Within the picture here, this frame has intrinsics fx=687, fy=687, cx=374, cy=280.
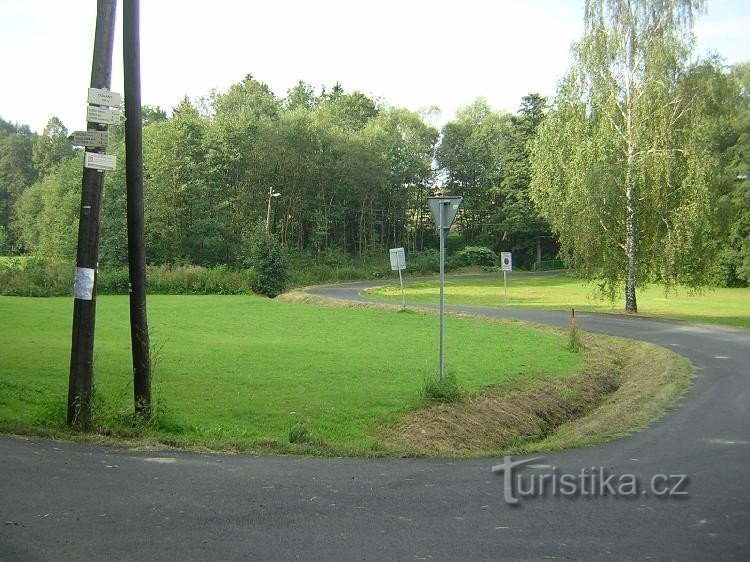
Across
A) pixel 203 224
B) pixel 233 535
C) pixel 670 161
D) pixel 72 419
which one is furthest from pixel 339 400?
pixel 203 224

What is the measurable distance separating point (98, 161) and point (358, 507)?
5.66 m

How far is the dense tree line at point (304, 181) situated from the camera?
64.0m

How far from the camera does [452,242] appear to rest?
96250 mm

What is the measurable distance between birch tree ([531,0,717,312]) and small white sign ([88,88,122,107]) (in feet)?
88.8

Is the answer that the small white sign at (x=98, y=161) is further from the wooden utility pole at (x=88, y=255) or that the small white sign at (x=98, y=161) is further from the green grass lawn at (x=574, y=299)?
the green grass lawn at (x=574, y=299)

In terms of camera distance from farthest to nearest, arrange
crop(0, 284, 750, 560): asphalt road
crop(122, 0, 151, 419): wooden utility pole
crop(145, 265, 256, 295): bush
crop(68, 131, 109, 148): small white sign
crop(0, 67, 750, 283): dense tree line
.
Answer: crop(0, 67, 750, 283): dense tree line → crop(145, 265, 256, 295): bush → crop(122, 0, 151, 419): wooden utility pole → crop(68, 131, 109, 148): small white sign → crop(0, 284, 750, 560): asphalt road

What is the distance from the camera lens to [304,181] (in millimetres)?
71875

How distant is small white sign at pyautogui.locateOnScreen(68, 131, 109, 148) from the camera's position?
29.7 ft

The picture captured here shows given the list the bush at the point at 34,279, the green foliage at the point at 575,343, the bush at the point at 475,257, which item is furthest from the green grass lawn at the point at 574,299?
the bush at the point at 34,279

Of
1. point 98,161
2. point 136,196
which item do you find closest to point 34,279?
point 136,196

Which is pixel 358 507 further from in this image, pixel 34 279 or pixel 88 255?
pixel 34 279

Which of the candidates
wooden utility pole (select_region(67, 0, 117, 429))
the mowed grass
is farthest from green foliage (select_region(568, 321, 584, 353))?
wooden utility pole (select_region(67, 0, 117, 429))

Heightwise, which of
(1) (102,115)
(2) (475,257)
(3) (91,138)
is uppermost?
(2) (475,257)

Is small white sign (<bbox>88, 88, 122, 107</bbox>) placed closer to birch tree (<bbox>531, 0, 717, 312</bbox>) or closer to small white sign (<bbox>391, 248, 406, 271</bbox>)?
small white sign (<bbox>391, 248, 406, 271</bbox>)
